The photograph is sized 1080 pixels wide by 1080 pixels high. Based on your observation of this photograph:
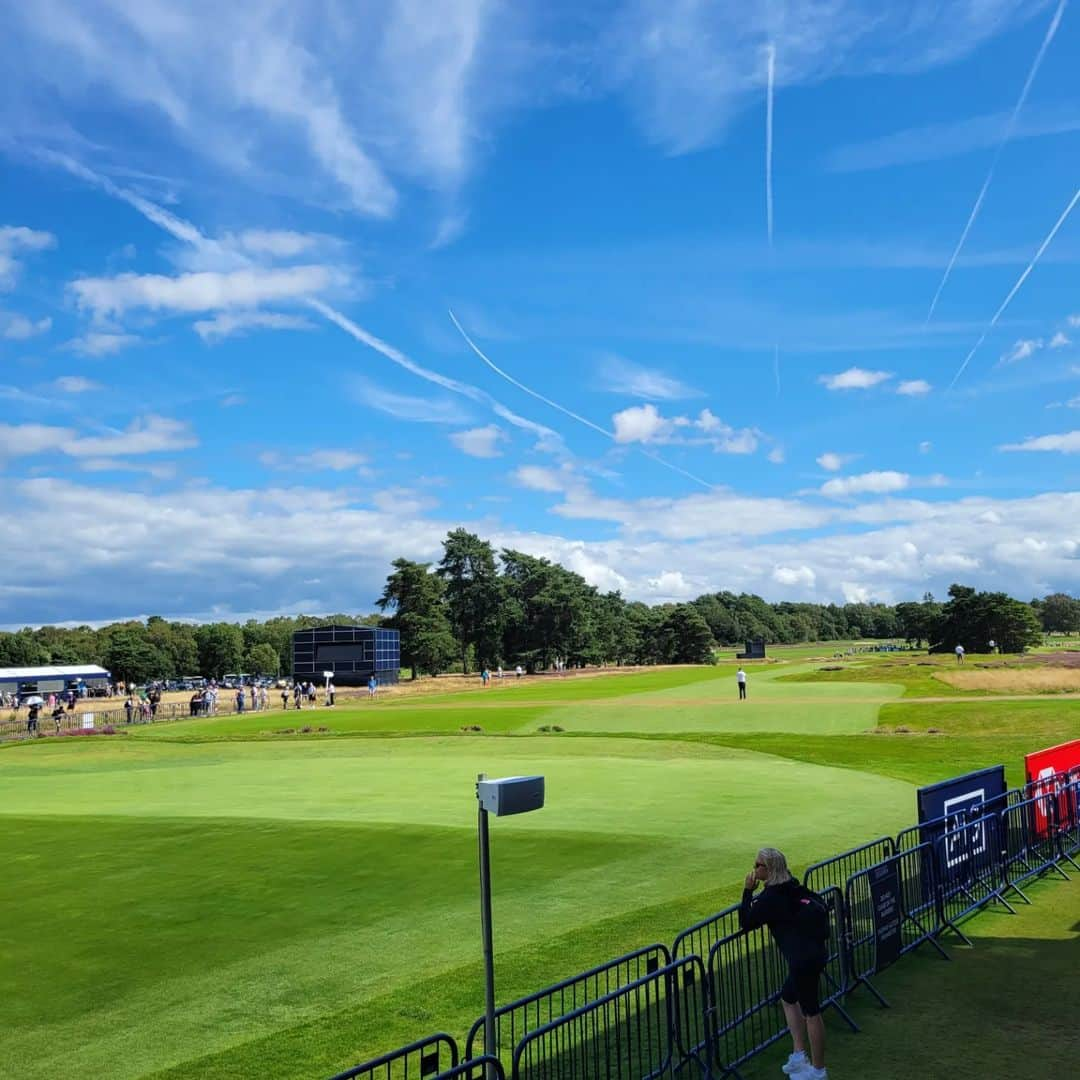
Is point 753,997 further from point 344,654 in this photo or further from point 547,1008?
point 344,654

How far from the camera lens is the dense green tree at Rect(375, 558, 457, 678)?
14162 cm

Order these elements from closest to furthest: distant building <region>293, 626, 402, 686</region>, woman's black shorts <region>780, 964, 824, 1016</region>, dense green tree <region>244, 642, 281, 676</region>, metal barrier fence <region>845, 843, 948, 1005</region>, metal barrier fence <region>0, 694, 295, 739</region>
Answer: woman's black shorts <region>780, 964, 824, 1016</region> < metal barrier fence <region>845, 843, 948, 1005</region> < metal barrier fence <region>0, 694, 295, 739</region> < distant building <region>293, 626, 402, 686</region> < dense green tree <region>244, 642, 281, 676</region>

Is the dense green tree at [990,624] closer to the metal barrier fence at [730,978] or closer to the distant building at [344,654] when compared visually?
the distant building at [344,654]

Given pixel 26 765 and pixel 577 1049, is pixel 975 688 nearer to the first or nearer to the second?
pixel 26 765

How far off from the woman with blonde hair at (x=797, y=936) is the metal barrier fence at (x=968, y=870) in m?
5.28

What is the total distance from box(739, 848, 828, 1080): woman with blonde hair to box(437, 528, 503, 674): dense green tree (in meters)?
146

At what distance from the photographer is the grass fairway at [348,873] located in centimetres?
1125

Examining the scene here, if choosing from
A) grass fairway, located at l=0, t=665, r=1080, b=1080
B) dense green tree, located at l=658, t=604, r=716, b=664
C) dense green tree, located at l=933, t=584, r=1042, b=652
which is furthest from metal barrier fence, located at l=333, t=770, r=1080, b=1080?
dense green tree, located at l=658, t=604, r=716, b=664

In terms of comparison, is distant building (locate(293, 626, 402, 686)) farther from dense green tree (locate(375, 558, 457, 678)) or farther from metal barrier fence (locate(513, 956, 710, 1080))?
metal barrier fence (locate(513, 956, 710, 1080))

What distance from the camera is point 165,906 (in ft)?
53.5

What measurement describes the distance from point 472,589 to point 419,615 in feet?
46.4

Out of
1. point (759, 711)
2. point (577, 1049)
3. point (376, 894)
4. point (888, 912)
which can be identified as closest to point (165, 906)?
point (376, 894)

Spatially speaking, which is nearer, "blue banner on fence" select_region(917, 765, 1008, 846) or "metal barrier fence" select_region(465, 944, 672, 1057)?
"metal barrier fence" select_region(465, 944, 672, 1057)

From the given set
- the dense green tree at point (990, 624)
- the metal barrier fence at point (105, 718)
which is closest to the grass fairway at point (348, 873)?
the metal barrier fence at point (105, 718)
